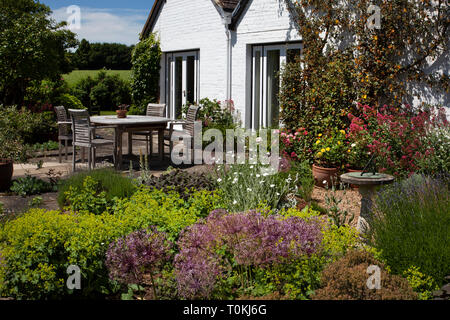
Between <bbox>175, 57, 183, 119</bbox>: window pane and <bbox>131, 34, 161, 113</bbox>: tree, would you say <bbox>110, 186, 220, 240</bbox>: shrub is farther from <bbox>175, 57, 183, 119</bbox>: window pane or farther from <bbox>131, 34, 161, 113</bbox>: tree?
<bbox>131, 34, 161, 113</bbox>: tree

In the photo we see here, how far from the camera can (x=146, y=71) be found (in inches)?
618

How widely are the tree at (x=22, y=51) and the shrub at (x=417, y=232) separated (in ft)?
39.0

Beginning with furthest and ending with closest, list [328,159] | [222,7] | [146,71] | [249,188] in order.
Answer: [146,71] → [222,7] → [328,159] → [249,188]

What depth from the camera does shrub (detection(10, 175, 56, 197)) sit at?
7296 mm

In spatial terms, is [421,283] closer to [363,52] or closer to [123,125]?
[363,52]

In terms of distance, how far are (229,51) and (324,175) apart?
5692 millimetres

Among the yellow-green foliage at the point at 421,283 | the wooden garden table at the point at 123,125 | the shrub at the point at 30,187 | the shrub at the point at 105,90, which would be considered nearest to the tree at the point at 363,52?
the wooden garden table at the point at 123,125

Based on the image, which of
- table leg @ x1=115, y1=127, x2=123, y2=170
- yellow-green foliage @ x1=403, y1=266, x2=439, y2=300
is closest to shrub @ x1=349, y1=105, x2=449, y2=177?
yellow-green foliage @ x1=403, y1=266, x2=439, y2=300

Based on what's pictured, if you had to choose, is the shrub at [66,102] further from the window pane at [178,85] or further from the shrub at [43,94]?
the window pane at [178,85]

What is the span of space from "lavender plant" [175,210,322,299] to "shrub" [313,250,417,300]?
10.7 inches

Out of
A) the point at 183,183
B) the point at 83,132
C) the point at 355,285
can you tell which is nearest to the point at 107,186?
the point at 183,183

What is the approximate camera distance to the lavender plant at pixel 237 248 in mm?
3400

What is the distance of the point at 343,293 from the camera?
10.6ft
